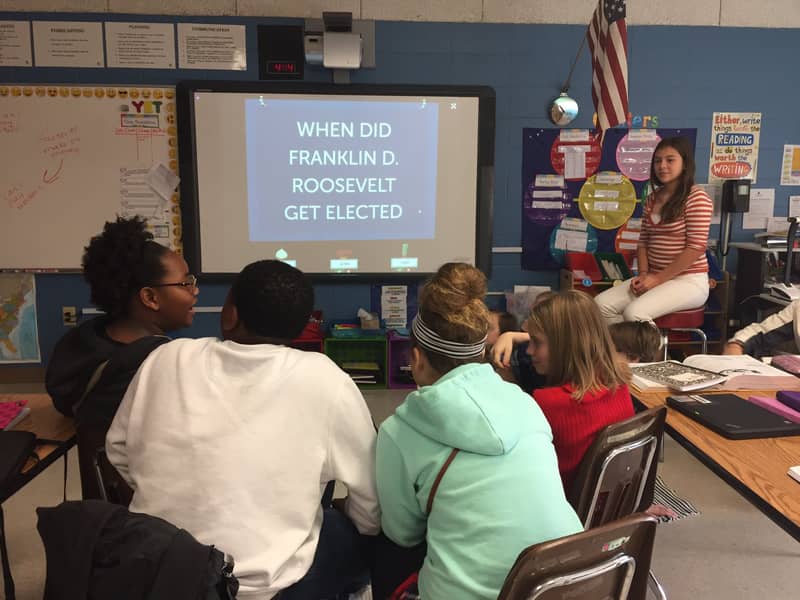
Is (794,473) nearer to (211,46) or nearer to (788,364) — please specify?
(788,364)

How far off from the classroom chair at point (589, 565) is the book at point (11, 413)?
138 centimetres

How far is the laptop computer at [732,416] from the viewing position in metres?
1.62

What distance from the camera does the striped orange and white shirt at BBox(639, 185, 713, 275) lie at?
3.39 m

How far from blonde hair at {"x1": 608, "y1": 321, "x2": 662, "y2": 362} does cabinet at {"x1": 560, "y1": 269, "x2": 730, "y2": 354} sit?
134cm

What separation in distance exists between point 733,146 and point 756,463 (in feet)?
11.8

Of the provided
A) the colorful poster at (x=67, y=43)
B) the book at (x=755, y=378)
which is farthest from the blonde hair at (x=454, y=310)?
the colorful poster at (x=67, y=43)

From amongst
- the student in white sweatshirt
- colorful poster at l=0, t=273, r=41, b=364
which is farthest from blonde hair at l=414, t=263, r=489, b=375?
colorful poster at l=0, t=273, r=41, b=364

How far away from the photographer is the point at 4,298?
4.14 m

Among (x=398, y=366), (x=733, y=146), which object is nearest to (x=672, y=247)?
(x=733, y=146)

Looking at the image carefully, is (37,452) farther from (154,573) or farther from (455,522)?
(455,522)

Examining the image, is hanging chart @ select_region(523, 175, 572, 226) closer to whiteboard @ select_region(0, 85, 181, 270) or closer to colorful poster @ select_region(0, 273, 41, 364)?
whiteboard @ select_region(0, 85, 181, 270)

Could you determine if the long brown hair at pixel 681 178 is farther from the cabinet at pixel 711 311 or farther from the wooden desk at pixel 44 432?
the wooden desk at pixel 44 432

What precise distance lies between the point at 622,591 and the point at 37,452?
136 centimetres

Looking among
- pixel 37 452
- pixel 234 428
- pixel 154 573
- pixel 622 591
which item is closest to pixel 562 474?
pixel 622 591
